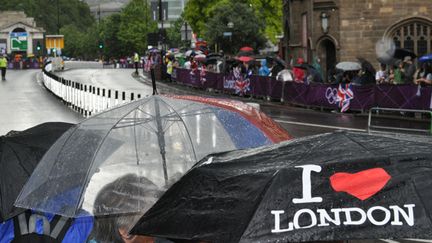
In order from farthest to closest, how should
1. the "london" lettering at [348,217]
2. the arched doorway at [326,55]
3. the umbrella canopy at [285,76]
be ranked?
1. the arched doorway at [326,55]
2. the umbrella canopy at [285,76]
3. the "london" lettering at [348,217]

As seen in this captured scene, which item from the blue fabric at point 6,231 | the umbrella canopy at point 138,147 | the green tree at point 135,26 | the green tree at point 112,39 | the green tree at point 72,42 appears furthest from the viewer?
the green tree at point 72,42

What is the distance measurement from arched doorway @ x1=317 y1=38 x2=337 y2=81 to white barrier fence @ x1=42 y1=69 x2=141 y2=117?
1149 centimetres

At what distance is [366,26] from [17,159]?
28553 millimetres

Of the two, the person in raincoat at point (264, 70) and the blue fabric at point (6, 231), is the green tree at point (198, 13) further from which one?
the blue fabric at point (6, 231)

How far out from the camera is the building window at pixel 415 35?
34.1 meters

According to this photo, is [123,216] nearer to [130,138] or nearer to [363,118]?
[130,138]

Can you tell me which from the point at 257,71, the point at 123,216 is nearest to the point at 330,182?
the point at 123,216

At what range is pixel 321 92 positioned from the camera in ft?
84.7

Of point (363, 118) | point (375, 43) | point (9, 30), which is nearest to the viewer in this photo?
point (363, 118)

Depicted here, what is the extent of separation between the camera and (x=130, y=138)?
24.2 feet

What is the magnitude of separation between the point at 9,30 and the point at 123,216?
166 m

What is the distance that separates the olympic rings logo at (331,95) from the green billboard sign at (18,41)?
442ft

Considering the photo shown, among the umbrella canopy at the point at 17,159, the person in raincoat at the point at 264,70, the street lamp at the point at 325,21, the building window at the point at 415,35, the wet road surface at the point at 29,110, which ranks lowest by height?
the wet road surface at the point at 29,110

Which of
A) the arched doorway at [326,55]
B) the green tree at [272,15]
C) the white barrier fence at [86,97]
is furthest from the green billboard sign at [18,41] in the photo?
the arched doorway at [326,55]
